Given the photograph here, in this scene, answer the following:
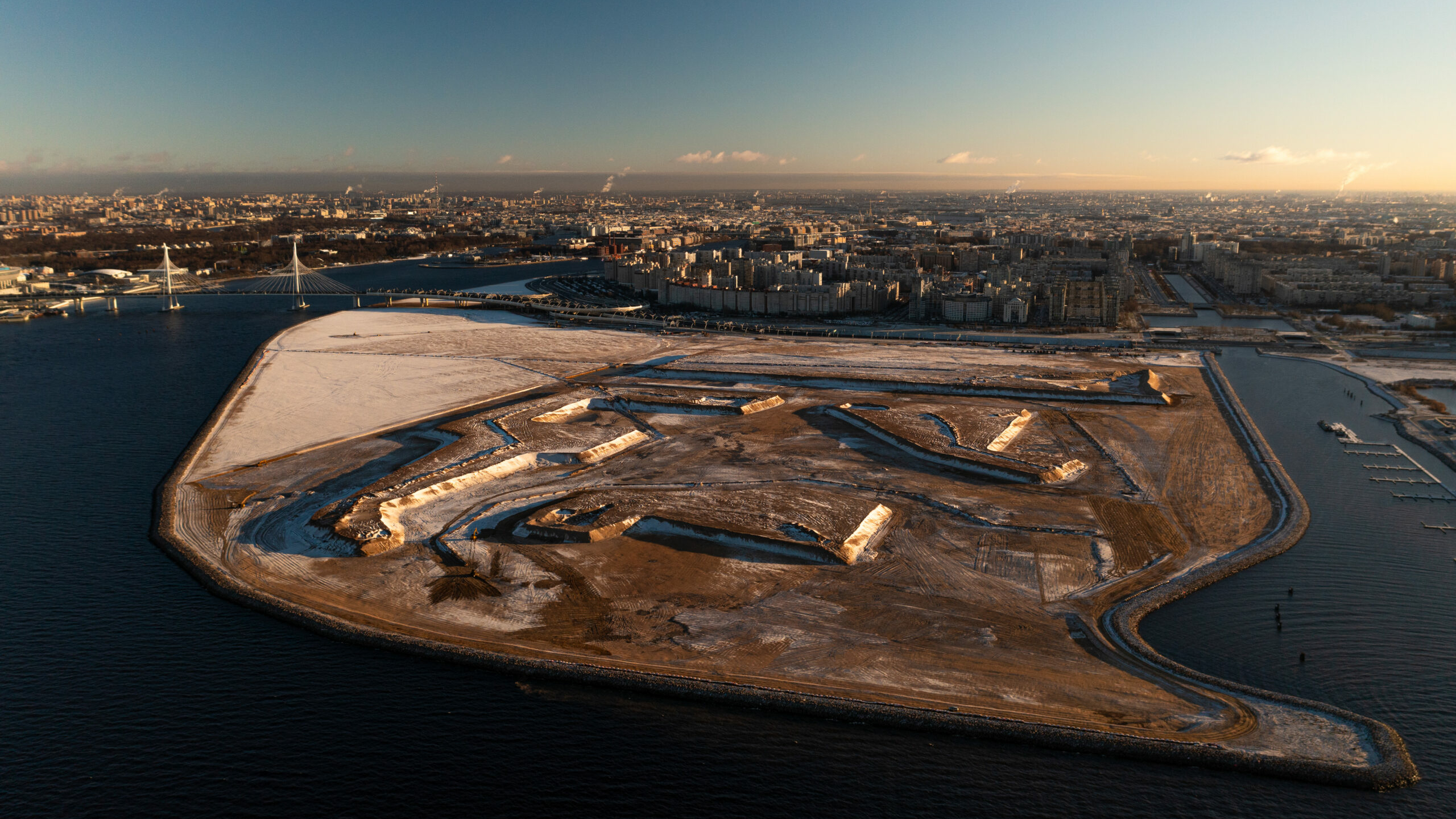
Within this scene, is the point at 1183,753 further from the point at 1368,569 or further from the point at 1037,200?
the point at 1037,200

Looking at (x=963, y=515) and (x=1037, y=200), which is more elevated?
(x=1037, y=200)

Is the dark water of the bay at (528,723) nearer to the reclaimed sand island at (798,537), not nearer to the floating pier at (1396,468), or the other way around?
the reclaimed sand island at (798,537)

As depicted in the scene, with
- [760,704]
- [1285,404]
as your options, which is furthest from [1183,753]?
[1285,404]

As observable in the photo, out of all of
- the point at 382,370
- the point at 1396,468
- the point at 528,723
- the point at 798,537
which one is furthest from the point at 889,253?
the point at 528,723

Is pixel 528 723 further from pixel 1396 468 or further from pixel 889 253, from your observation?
pixel 889 253

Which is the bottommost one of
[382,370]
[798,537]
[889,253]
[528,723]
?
[528,723]
